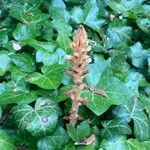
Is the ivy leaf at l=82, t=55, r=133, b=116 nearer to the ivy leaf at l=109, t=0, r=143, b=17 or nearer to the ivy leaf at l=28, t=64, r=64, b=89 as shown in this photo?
the ivy leaf at l=28, t=64, r=64, b=89

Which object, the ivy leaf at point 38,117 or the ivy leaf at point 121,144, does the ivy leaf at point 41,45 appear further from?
the ivy leaf at point 121,144

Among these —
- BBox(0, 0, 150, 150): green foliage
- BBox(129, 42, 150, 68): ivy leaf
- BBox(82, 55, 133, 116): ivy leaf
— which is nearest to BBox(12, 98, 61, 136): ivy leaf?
BBox(0, 0, 150, 150): green foliage

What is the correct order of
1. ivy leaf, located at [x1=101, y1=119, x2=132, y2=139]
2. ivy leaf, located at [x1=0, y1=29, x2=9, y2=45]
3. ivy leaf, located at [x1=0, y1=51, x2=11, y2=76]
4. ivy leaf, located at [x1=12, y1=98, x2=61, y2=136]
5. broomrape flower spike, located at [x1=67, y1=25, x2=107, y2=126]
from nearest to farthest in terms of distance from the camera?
broomrape flower spike, located at [x1=67, y1=25, x2=107, y2=126]
ivy leaf, located at [x1=12, y1=98, x2=61, y2=136]
ivy leaf, located at [x1=101, y1=119, x2=132, y2=139]
ivy leaf, located at [x1=0, y1=51, x2=11, y2=76]
ivy leaf, located at [x1=0, y1=29, x2=9, y2=45]

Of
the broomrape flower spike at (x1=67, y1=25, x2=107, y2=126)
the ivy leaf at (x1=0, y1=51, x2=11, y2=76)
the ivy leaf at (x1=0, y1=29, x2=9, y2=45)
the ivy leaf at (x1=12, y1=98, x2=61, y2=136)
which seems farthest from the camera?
the ivy leaf at (x1=0, y1=29, x2=9, y2=45)

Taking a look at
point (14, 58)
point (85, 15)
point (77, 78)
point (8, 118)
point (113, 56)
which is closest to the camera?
point (77, 78)

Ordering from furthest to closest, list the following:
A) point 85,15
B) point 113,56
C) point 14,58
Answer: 1. point 85,15
2. point 113,56
3. point 14,58

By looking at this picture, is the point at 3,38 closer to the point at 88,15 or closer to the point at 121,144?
the point at 88,15

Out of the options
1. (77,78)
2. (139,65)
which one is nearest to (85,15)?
(139,65)

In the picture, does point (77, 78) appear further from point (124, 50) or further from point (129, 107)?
point (124, 50)
